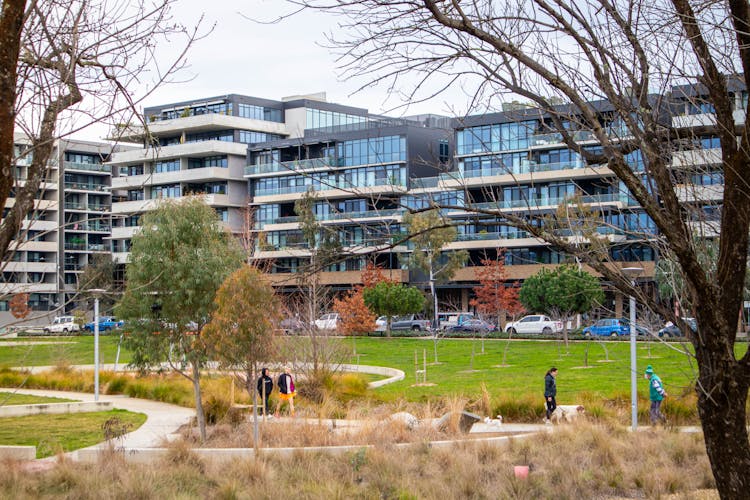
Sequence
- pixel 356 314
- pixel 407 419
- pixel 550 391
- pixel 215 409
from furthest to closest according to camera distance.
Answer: pixel 356 314, pixel 215 409, pixel 550 391, pixel 407 419

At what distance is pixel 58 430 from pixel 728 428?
18546 millimetres

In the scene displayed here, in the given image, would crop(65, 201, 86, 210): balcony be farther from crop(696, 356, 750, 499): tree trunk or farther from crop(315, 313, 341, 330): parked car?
crop(696, 356, 750, 499): tree trunk

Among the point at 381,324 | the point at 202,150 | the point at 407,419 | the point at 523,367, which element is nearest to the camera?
the point at 407,419

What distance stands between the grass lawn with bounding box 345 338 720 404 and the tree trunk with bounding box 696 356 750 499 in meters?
12.0

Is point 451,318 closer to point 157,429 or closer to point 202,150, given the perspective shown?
point 202,150

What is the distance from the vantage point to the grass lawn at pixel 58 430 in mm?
19388

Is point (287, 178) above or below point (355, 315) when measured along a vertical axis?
above

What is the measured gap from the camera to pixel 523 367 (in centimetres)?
3591

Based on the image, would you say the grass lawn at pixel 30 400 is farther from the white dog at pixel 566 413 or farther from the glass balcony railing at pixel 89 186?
the glass balcony railing at pixel 89 186

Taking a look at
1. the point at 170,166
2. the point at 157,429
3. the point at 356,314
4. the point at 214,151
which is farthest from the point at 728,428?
the point at 170,166

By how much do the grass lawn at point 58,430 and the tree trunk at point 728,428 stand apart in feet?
45.5

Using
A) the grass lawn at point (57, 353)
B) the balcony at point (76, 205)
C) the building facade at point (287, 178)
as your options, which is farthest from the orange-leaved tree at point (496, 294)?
the balcony at point (76, 205)

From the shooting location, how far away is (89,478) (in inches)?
547

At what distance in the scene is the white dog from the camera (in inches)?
775
